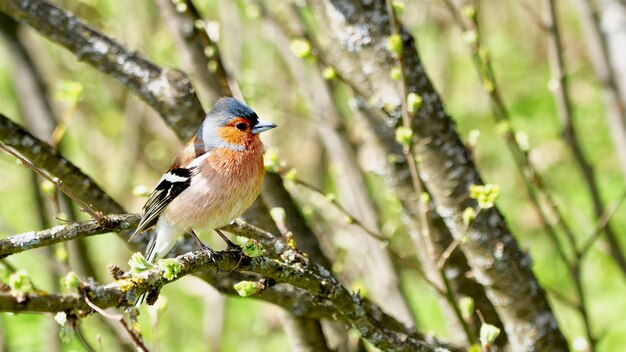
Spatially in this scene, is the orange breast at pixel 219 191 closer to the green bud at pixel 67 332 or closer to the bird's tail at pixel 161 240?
the bird's tail at pixel 161 240

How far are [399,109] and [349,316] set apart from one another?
1.04 m

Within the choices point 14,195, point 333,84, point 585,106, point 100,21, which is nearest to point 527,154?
point 333,84

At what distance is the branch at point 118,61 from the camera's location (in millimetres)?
3205

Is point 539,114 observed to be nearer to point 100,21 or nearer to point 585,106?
point 585,106

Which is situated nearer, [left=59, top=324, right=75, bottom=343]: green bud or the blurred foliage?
[left=59, top=324, right=75, bottom=343]: green bud

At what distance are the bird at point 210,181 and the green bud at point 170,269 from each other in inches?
37.3

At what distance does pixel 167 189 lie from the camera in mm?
3361

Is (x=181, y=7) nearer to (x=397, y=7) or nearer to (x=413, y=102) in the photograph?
(x=397, y=7)

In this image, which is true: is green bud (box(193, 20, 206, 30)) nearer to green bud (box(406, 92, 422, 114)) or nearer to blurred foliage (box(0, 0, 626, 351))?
green bud (box(406, 92, 422, 114))

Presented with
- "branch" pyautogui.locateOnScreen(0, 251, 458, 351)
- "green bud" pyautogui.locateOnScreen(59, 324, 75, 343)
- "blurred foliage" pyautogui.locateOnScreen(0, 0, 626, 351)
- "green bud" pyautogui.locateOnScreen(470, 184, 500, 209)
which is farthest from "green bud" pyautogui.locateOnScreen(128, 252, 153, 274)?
"blurred foliage" pyautogui.locateOnScreen(0, 0, 626, 351)

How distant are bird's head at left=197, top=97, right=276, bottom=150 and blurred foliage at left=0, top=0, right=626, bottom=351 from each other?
162 centimetres

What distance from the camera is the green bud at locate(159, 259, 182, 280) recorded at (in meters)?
2.02

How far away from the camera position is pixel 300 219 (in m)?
3.75

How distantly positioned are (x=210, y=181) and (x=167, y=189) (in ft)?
0.61
